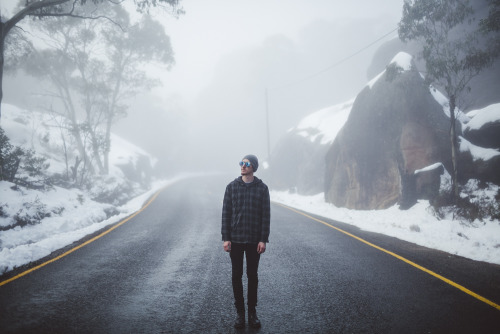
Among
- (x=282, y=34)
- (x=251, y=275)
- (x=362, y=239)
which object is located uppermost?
(x=282, y=34)

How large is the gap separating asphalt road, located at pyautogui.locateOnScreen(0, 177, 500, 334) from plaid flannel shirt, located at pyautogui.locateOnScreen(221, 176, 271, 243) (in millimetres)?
1034

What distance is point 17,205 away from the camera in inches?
336

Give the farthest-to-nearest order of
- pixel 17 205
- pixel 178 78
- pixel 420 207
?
pixel 178 78
pixel 420 207
pixel 17 205

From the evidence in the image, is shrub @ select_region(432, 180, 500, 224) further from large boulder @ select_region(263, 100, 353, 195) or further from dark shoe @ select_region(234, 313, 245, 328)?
large boulder @ select_region(263, 100, 353, 195)

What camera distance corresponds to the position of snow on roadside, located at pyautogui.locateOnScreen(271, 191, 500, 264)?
626 centimetres

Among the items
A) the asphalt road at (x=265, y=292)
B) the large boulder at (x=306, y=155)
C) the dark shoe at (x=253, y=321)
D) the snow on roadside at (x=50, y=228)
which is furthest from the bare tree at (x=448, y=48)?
the snow on roadside at (x=50, y=228)

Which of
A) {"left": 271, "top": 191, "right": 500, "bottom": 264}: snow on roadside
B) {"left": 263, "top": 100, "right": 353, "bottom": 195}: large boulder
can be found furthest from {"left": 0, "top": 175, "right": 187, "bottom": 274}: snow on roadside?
{"left": 263, "top": 100, "right": 353, "bottom": 195}: large boulder

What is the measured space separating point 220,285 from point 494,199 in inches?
378

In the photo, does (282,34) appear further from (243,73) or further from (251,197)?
(251,197)

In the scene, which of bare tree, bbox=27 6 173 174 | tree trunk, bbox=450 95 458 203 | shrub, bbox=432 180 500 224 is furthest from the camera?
bare tree, bbox=27 6 173 174

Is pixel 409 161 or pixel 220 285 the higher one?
pixel 409 161

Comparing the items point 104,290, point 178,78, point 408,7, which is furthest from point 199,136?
point 178,78

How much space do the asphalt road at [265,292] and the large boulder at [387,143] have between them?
634cm

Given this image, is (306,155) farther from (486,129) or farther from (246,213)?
(246,213)
